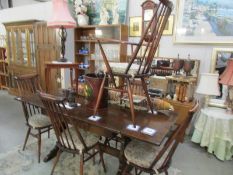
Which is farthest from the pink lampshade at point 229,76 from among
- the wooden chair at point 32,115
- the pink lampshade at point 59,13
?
the wooden chair at point 32,115

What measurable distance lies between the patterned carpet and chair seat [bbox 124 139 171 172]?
0.62 metres

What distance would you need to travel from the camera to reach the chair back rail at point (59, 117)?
61.2 inches

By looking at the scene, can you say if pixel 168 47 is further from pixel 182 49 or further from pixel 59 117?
pixel 59 117

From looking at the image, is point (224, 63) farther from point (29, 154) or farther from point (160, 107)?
point (29, 154)

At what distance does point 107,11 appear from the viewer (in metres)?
3.61

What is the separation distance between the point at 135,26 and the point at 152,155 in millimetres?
2480

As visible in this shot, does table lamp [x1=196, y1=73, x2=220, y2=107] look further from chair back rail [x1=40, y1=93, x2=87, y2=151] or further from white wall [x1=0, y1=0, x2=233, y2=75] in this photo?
chair back rail [x1=40, y1=93, x2=87, y2=151]

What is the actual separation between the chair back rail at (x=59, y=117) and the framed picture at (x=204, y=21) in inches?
89.1

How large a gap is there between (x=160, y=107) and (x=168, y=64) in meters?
1.35

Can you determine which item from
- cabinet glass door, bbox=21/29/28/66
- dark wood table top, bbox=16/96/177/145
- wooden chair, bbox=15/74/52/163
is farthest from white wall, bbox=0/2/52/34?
dark wood table top, bbox=16/96/177/145

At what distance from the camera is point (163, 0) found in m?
1.34

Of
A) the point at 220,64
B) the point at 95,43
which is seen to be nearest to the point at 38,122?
the point at 95,43

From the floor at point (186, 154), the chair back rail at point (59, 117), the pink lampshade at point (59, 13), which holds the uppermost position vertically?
the pink lampshade at point (59, 13)

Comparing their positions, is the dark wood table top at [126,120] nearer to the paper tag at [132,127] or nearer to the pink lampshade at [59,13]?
the paper tag at [132,127]
